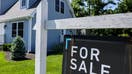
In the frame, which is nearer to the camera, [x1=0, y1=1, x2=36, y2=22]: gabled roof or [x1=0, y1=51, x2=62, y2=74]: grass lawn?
[x1=0, y1=51, x2=62, y2=74]: grass lawn

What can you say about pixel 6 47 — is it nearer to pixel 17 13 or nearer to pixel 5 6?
pixel 17 13

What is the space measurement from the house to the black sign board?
1688 cm

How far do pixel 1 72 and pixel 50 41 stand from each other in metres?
11.1

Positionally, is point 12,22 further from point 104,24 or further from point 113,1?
point 104,24

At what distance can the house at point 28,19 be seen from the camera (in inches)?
774

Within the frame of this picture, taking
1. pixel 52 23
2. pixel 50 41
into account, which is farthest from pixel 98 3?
pixel 52 23

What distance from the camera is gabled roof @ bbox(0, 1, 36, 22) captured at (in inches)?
772

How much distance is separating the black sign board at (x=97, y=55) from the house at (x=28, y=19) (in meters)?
16.9

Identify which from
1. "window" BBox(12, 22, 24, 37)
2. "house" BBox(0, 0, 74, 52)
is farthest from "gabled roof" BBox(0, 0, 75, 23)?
"window" BBox(12, 22, 24, 37)

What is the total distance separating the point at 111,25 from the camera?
212cm

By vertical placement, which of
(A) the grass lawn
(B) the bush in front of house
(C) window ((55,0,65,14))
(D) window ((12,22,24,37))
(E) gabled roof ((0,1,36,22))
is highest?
(C) window ((55,0,65,14))

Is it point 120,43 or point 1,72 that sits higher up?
point 120,43

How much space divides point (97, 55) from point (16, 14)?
65.1ft

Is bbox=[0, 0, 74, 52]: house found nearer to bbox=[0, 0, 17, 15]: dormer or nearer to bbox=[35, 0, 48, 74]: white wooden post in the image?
bbox=[0, 0, 17, 15]: dormer
